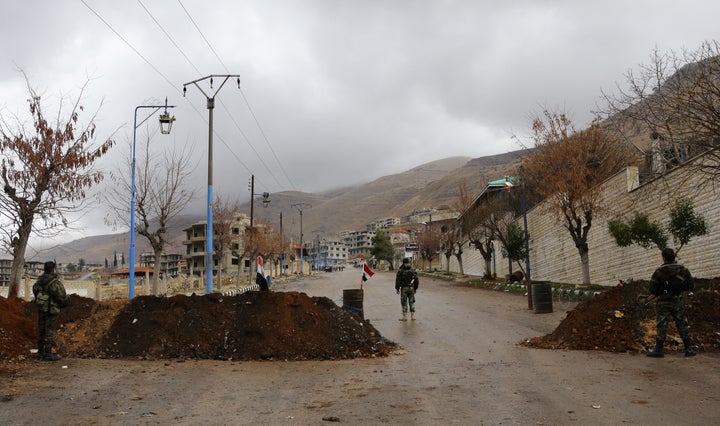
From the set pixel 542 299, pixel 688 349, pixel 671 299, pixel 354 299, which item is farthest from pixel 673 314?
pixel 542 299

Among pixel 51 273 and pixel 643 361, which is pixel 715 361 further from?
pixel 51 273

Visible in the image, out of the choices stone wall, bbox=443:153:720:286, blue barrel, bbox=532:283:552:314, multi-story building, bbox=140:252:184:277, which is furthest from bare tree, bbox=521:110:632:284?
multi-story building, bbox=140:252:184:277

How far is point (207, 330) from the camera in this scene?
10.8 meters

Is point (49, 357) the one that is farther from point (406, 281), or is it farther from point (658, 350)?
point (658, 350)

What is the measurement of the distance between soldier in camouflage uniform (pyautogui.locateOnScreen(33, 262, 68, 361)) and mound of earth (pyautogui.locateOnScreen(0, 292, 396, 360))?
0.49 metres

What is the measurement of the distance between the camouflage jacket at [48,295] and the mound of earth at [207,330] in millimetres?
983

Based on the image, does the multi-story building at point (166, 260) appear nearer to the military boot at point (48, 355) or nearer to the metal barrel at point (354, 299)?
the metal barrel at point (354, 299)

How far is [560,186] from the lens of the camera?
81.6ft

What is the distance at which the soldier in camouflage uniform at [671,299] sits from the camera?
29.1 ft

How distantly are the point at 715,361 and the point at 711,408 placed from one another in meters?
3.27

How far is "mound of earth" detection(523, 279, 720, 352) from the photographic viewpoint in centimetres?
974

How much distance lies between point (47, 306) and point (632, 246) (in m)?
20.9

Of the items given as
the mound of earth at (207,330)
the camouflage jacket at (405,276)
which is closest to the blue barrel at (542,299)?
the camouflage jacket at (405,276)

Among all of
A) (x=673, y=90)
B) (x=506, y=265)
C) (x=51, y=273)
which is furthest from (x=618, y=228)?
(x=506, y=265)
